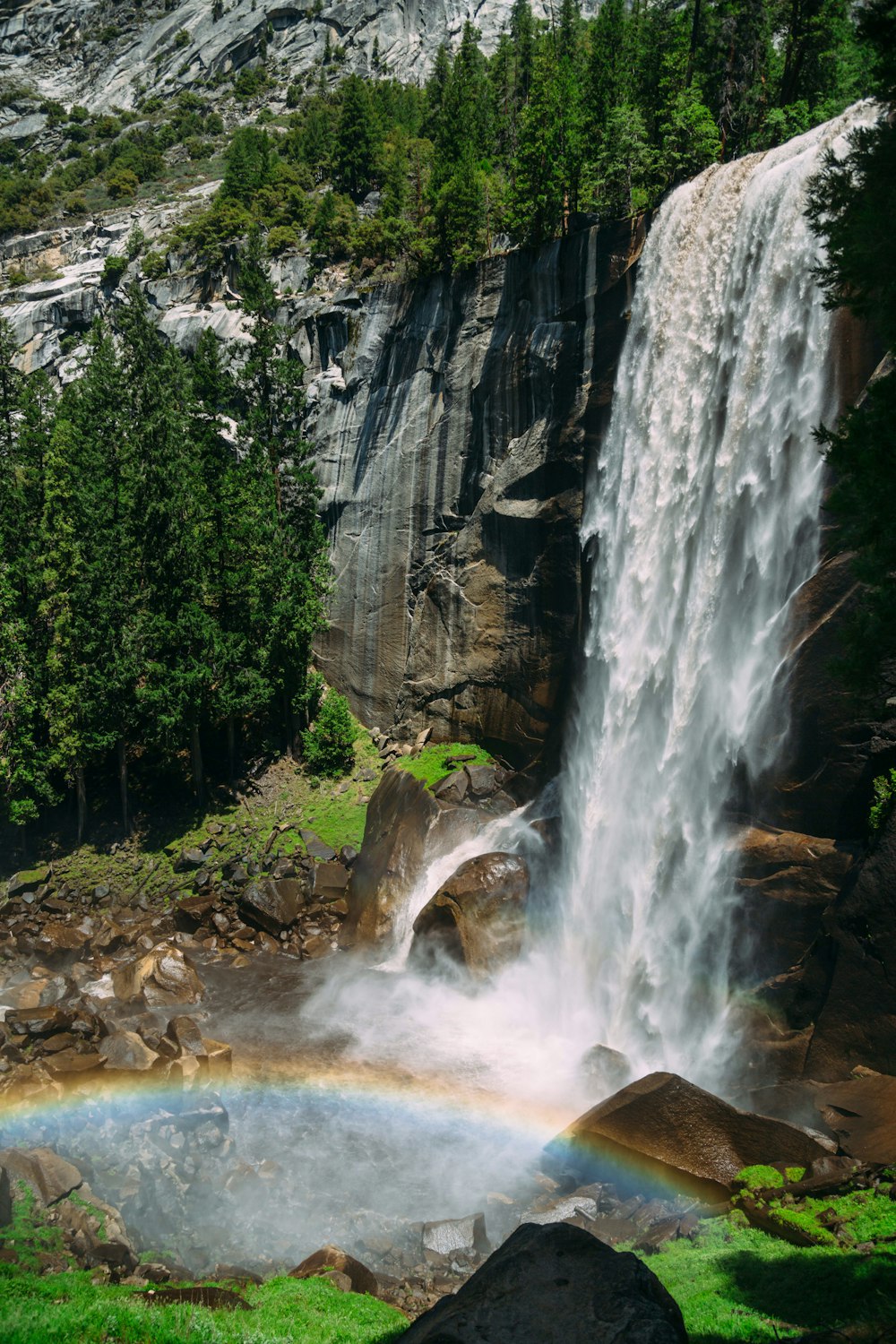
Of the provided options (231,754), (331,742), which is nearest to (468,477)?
(331,742)

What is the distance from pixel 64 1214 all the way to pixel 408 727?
22641 millimetres

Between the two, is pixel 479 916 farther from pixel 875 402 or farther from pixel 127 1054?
pixel 875 402

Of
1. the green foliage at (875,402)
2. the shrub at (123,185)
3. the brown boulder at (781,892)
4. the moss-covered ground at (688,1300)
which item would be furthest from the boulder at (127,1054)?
the shrub at (123,185)

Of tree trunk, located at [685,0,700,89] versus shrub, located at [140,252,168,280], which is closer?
tree trunk, located at [685,0,700,89]

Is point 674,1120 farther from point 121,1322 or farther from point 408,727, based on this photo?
point 408,727

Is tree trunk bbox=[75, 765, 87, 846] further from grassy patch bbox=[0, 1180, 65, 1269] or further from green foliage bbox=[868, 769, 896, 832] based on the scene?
green foliage bbox=[868, 769, 896, 832]

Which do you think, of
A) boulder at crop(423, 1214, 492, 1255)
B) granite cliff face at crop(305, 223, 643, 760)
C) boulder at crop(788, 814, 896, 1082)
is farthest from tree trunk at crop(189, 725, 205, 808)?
boulder at crop(788, 814, 896, 1082)

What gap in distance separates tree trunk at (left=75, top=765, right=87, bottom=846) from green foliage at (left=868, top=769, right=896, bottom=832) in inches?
968

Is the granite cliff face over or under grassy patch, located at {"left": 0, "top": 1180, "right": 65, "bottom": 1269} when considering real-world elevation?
over

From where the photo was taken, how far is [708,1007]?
55.7ft

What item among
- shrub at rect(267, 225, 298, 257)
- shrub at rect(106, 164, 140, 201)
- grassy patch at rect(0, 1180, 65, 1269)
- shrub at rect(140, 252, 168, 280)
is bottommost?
grassy patch at rect(0, 1180, 65, 1269)

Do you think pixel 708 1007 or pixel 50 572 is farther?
pixel 50 572

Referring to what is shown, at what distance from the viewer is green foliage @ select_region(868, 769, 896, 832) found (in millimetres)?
14539

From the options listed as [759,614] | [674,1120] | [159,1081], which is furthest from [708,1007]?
[159,1081]
